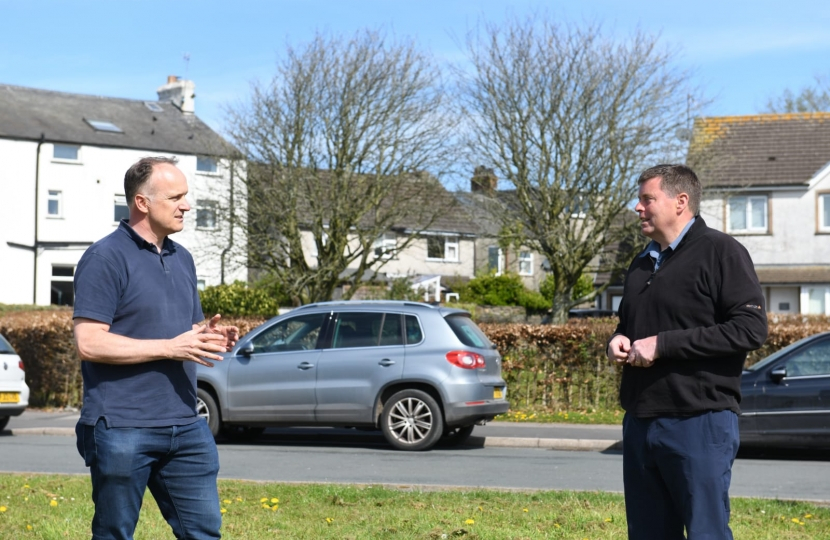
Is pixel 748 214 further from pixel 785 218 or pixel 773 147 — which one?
pixel 773 147

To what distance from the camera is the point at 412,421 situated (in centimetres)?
1324

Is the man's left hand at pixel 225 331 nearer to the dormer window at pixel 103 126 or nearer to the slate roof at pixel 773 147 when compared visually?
the slate roof at pixel 773 147

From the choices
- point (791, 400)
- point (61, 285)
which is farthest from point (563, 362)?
point (61, 285)

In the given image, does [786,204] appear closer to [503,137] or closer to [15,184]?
[503,137]

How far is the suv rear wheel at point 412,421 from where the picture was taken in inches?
518

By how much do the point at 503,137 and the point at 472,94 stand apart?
155 cm

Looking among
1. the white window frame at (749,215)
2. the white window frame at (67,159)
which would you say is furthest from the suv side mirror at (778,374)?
the white window frame at (67,159)

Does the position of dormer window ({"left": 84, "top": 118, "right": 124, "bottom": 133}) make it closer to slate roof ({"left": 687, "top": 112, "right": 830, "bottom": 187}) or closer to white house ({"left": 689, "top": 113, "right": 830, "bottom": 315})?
slate roof ({"left": 687, "top": 112, "right": 830, "bottom": 187})

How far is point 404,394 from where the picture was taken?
1323cm

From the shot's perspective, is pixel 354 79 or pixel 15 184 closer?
pixel 354 79

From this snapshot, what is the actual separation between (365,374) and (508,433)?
2601 mm

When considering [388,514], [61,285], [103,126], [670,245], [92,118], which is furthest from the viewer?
[92,118]

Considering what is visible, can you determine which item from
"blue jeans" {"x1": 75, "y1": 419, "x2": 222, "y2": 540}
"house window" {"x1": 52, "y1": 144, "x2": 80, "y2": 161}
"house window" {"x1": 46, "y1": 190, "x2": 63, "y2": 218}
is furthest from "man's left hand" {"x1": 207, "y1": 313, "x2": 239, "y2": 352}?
"house window" {"x1": 52, "y1": 144, "x2": 80, "y2": 161}

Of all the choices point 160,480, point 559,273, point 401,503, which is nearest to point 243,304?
point 559,273
